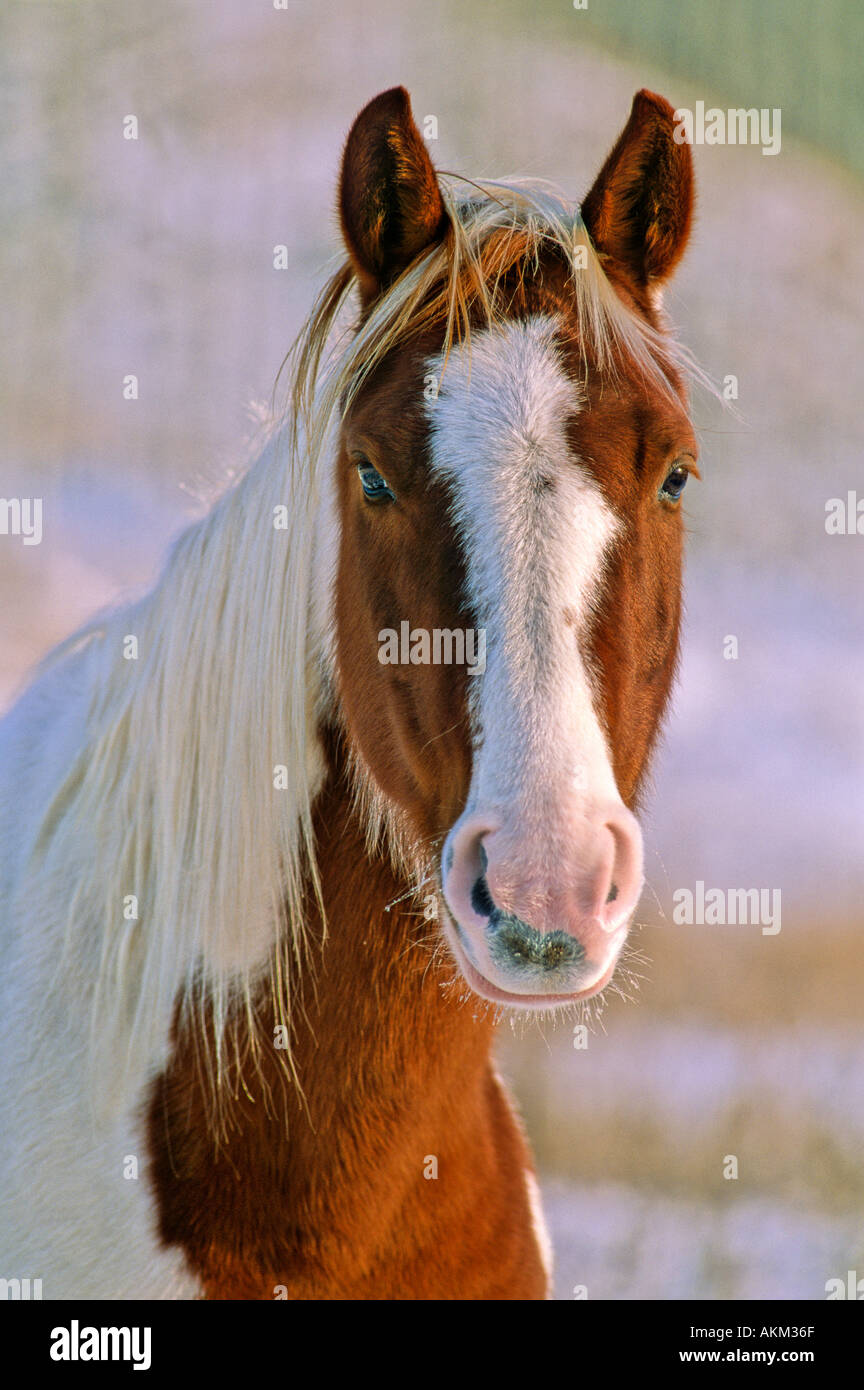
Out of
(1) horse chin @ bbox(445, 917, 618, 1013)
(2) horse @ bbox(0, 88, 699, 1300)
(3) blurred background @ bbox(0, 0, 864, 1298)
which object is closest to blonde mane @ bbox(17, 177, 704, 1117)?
(2) horse @ bbox(0, 88, 699, 1300)

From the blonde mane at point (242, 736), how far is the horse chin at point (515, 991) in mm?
240

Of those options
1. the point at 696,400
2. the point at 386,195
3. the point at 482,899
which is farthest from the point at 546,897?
the point at 696,400

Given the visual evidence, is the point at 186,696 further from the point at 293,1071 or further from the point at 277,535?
the point at 293,1071

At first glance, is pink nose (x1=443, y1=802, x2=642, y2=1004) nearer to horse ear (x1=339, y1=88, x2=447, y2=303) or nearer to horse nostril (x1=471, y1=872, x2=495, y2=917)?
horse nostril (x1=471, y1=872, x2=495, y2=917)

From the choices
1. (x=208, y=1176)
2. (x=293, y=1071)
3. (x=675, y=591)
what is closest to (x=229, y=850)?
(x=293, y=1071)

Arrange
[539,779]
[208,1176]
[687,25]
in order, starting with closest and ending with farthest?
[539,779] < [208,1176] < [687,25]

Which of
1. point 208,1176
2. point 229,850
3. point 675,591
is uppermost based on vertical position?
point 675,591

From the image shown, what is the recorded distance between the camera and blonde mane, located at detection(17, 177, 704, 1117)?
4.01 ft

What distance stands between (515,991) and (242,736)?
0.47 metres

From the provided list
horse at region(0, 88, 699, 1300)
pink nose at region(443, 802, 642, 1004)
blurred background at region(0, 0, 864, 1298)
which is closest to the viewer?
pink nose at region(443, 802, 642, 1004)

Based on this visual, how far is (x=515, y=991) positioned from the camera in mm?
944

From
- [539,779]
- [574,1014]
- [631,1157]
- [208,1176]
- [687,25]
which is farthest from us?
[631,1157]

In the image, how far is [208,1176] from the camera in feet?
3.96

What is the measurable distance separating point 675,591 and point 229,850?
0.59m
